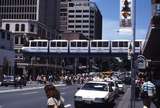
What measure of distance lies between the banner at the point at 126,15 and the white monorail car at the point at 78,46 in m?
86.0

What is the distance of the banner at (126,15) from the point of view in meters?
16.2

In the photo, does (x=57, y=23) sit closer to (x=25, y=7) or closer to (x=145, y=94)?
(x=25, y=7)

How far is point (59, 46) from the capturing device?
10531 cm

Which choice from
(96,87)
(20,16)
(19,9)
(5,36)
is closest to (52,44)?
(5,36)

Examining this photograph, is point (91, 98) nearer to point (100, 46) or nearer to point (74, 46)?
point (100, 46)

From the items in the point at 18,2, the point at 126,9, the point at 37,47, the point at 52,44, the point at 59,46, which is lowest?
the point at 37,47

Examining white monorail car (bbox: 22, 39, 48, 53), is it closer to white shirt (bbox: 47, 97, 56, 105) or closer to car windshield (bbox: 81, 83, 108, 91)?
car windshield (bbox: 81, 83, 108, 91)

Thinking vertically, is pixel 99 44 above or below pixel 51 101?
above

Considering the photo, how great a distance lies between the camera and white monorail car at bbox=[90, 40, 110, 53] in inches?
3947

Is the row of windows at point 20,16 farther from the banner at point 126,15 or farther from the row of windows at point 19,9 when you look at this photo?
the banner at point 126,15

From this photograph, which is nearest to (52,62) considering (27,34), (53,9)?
(27,34)

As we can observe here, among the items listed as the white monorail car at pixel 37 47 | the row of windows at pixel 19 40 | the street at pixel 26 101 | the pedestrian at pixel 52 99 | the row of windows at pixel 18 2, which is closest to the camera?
the pedestrian at pixel 52 99

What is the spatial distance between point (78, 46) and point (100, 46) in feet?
16.7

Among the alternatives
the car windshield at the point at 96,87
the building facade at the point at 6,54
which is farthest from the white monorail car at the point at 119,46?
the car windshield at the point at 96,87
